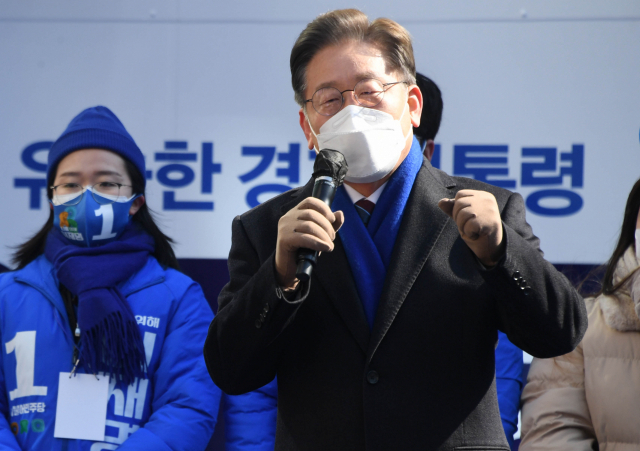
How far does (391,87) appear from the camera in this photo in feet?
5.87

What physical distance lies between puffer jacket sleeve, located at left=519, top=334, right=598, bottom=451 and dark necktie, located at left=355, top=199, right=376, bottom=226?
3.48 ft

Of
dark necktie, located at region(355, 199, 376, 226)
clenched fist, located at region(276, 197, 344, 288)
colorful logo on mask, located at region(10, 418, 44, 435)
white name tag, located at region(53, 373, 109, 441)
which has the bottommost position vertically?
colorful logo on mask, located at region(10, 418, 44, 435)

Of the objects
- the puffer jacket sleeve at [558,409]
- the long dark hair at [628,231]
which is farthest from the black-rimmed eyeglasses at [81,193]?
the long dark hair at [628,231]

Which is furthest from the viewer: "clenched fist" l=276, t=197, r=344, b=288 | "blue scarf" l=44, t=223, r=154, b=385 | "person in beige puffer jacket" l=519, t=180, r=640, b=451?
"blue scarf" l=44, t=223, r=154, b=385

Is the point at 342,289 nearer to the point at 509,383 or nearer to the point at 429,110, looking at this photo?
the point at 509,383

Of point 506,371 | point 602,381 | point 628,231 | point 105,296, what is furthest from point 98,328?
point 628,231

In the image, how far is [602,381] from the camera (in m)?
2.31

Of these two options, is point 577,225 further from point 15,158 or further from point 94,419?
point 15,158

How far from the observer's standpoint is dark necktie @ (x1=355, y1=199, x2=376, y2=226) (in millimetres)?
1773

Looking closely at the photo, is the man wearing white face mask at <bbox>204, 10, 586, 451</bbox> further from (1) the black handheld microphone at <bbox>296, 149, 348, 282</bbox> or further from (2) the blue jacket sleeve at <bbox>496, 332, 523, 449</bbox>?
(2) the blue jacket sleeve at <bbox>496, 332, 523, 449</bbox>

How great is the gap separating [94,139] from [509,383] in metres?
1.84

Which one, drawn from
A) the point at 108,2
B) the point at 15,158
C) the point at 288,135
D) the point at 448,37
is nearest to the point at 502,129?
the point at 448,37

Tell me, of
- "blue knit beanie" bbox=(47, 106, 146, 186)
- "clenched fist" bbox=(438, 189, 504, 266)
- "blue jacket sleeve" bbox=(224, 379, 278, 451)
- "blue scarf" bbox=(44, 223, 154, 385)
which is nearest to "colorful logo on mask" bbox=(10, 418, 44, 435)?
"blue scarf" bbox=(44, 223, 154, 385)

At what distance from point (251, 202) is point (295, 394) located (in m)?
1.85
